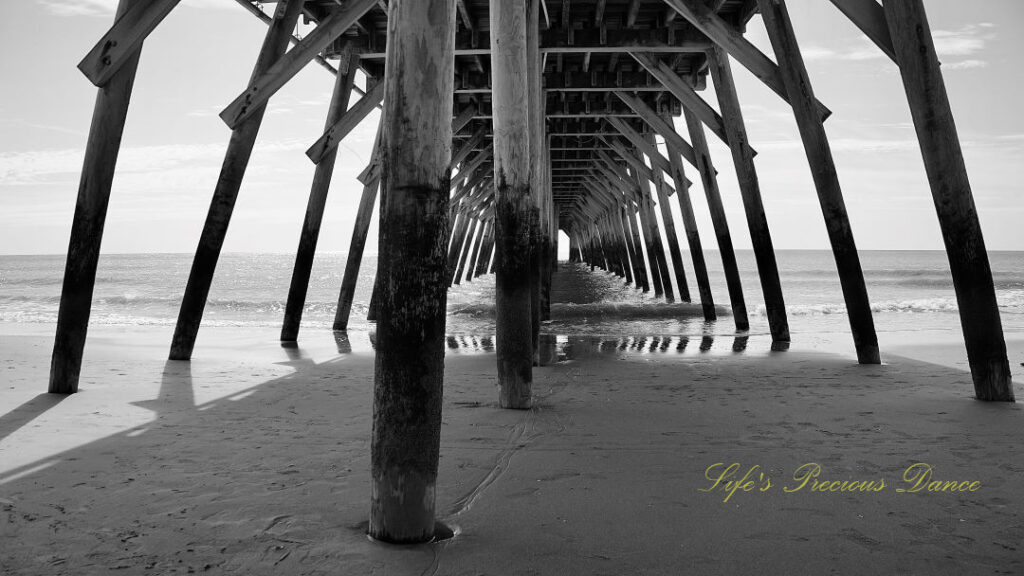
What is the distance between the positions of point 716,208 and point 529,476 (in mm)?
7567

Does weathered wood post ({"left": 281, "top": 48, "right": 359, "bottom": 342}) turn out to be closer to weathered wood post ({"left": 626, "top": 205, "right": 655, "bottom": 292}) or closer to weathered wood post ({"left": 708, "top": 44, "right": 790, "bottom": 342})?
weathered wood post ({"left": 708, "top": 44, "right": 790, "bottom": 342})

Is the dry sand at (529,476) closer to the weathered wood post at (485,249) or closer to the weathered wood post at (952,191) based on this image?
the weathered wood post at (952,191)

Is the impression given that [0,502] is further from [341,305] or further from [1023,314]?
[1023,314]

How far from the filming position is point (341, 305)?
32.2ft

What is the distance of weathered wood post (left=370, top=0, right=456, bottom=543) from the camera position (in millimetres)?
1955

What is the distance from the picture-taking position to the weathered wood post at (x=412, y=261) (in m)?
1.96

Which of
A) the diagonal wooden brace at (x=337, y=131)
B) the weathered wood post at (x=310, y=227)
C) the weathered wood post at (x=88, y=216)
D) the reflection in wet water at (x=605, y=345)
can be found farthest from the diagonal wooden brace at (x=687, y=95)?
the weathered wood post at (x=88, y=216)

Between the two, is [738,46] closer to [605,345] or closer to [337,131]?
[605,345]

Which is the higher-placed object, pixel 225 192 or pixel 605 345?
pixel 225 192

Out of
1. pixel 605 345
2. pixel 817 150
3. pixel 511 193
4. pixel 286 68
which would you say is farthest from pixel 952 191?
pixel 286 68

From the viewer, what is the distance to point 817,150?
563 cm

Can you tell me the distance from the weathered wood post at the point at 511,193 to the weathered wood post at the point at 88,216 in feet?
7.53

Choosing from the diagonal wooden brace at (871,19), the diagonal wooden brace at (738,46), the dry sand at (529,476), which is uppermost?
the diagonal wooden brace at (738,46)

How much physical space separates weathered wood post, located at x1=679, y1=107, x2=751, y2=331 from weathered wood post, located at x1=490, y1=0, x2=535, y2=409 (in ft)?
17.1
